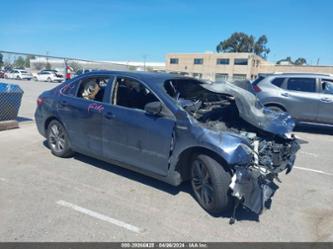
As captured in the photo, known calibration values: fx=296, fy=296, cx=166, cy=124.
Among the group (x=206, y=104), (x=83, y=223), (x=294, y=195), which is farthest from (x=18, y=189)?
(x=294, y=195)

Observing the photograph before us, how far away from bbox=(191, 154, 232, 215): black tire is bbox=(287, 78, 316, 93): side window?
6.39 m

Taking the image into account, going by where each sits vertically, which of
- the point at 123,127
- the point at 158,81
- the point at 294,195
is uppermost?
the point at 158,81

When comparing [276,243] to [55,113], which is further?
[55,113]

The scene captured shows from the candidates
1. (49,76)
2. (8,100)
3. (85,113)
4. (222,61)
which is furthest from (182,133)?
(222,61)

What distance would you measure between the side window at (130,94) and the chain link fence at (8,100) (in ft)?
14.2

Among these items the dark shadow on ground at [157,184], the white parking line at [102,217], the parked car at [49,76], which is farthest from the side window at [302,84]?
the parked car at [49,76]

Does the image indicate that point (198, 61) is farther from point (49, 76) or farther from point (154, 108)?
point (154, 108)

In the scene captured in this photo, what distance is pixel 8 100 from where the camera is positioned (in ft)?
24.7

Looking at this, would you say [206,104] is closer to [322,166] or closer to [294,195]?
[294,195]

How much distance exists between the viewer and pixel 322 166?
18.9 ft

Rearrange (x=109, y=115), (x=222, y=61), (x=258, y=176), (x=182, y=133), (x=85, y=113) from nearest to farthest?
(x=258, y=176), (x=182, y=133), (x=109, y=115), (x=85, y=113), (x=222, y=61)

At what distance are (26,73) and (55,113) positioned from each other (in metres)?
35.9

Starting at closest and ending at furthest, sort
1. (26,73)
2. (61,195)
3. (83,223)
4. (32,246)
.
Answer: (32,246) < (83,223) < (61,195) < (26,73)

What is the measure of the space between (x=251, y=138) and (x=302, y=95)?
5.78 m
